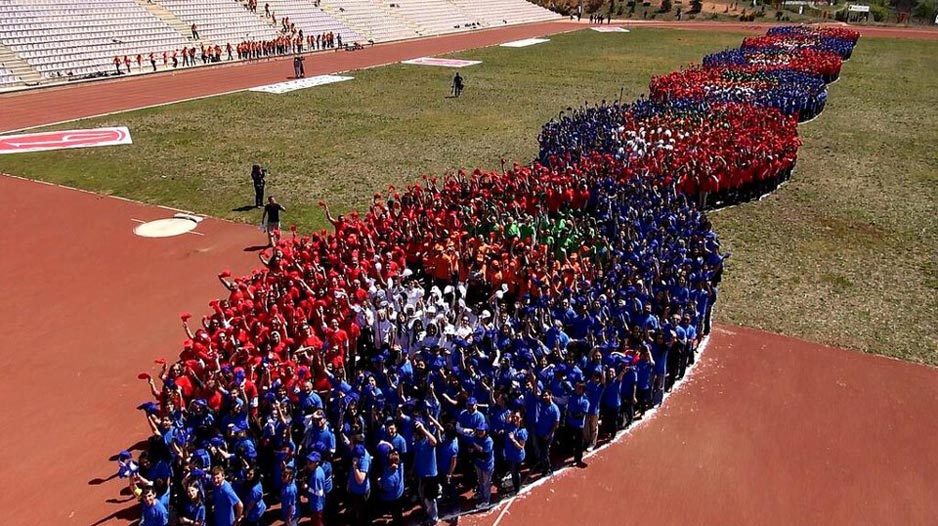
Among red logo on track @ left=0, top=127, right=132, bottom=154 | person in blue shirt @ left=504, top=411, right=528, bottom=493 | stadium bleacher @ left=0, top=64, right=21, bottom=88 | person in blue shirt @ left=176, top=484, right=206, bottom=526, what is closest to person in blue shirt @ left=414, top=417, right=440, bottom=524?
person in blue shirt @ left=504, top=411, right=528, bottom=493

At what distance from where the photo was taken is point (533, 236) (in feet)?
42.5

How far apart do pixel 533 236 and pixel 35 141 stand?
2069cm

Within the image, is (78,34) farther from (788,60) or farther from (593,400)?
(593,400)

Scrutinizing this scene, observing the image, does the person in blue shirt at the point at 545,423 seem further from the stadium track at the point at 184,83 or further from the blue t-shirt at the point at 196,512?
the stadium track at the point at 184,83

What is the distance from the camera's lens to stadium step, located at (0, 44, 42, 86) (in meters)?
33.8

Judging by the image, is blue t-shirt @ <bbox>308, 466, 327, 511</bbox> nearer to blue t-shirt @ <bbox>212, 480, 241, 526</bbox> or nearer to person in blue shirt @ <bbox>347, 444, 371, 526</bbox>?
person in blue shirt @ <bbox>347, 444, 371, 526</bbox>

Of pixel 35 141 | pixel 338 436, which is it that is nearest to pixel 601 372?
pixel 338 436

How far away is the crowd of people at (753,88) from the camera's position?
25.9 meters

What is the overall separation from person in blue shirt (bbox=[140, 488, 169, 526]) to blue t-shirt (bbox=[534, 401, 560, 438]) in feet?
13.6

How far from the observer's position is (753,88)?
27.7m

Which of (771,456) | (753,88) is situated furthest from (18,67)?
(771,456)

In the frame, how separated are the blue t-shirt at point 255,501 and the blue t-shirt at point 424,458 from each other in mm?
1642

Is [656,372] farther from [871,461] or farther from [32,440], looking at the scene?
[32,440]

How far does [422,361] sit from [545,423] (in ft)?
5.65
